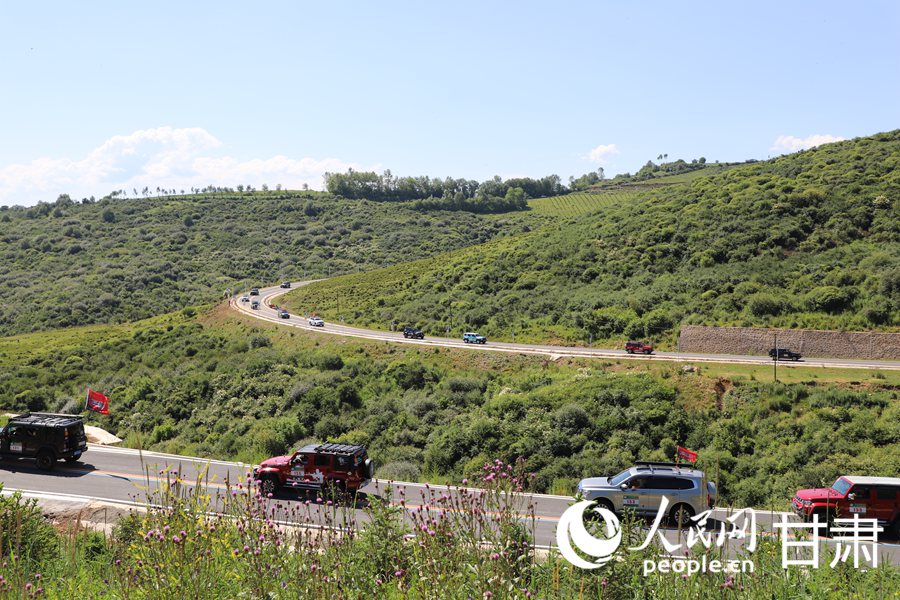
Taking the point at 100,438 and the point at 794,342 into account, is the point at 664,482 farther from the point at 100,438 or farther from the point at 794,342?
the point at 794,342

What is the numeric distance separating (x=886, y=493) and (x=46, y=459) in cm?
2767

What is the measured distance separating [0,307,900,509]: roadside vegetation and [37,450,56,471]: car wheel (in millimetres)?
5191

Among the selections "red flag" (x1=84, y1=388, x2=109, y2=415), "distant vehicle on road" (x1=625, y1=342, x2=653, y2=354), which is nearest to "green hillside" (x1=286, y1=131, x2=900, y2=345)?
"distant vehicle on road" (x1=625, y1=342, x2=653, y2=354)

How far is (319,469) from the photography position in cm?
1931

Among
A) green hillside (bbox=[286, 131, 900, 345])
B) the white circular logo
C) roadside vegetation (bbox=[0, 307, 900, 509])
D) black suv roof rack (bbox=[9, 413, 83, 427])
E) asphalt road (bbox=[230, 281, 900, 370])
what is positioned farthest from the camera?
green hillside (bbox=[286, 131, 900, 345])

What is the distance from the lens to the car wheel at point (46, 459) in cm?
2302

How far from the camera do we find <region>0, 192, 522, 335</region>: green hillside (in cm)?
9000

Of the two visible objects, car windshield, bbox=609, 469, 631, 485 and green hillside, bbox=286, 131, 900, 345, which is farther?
green hillside, bbox=286, 131, 900, 345

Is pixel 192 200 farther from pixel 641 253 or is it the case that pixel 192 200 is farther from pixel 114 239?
pixel 641 253

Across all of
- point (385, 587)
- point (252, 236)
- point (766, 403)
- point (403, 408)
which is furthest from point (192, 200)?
point (385, 587)

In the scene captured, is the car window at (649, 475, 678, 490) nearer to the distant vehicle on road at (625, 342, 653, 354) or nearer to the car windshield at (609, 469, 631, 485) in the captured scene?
the car windshield at (609, 469, 631, 485)

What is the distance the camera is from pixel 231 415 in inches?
1420

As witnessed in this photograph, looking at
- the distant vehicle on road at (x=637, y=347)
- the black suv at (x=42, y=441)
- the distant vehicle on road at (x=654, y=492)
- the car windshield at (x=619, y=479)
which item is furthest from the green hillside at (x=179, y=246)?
the distant vehicle on road at (x=654, y=492)

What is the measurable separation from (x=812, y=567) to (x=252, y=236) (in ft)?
460
